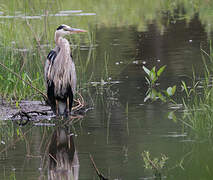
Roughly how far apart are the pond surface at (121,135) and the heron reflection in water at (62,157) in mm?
37

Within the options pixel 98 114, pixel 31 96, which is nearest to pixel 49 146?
pixel 98 114

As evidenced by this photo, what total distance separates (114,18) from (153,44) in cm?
572

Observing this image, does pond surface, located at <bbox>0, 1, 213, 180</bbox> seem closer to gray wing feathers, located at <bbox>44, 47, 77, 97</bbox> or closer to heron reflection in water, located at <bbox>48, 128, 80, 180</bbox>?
heron reflection in water, located at <bbox>48, 128, 80, 180</bbox>

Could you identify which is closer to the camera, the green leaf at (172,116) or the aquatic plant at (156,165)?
the aquatic plant at (156,165)

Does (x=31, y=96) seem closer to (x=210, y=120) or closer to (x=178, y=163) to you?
(x=210, y=120)

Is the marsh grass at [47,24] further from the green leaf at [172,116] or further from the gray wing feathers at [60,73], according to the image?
the green leaf at [172,116]

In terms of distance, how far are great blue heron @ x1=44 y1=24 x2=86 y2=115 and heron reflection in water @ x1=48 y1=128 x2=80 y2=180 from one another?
853 millimetres

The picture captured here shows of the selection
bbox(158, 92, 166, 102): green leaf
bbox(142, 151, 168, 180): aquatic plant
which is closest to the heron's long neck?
bbox(158, 92, 166, 102): green leaf

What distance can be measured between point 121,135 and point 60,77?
5.85 feet

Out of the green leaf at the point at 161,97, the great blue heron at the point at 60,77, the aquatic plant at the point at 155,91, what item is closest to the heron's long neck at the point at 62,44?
the great blue heron at the point at 60,77

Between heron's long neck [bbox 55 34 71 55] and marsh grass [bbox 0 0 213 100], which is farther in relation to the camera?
marsh grass [bbox 0 0 213 100]

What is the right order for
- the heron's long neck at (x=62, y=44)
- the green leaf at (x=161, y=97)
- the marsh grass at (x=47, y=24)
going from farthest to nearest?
the marsh grass at (x=47, y=24) → the green leaf at (x=161, y=97) → the heron's long neck at (x=62, y=44)

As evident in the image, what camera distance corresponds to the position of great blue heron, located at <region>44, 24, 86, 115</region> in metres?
8.01

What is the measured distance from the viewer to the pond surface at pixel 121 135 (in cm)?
538
